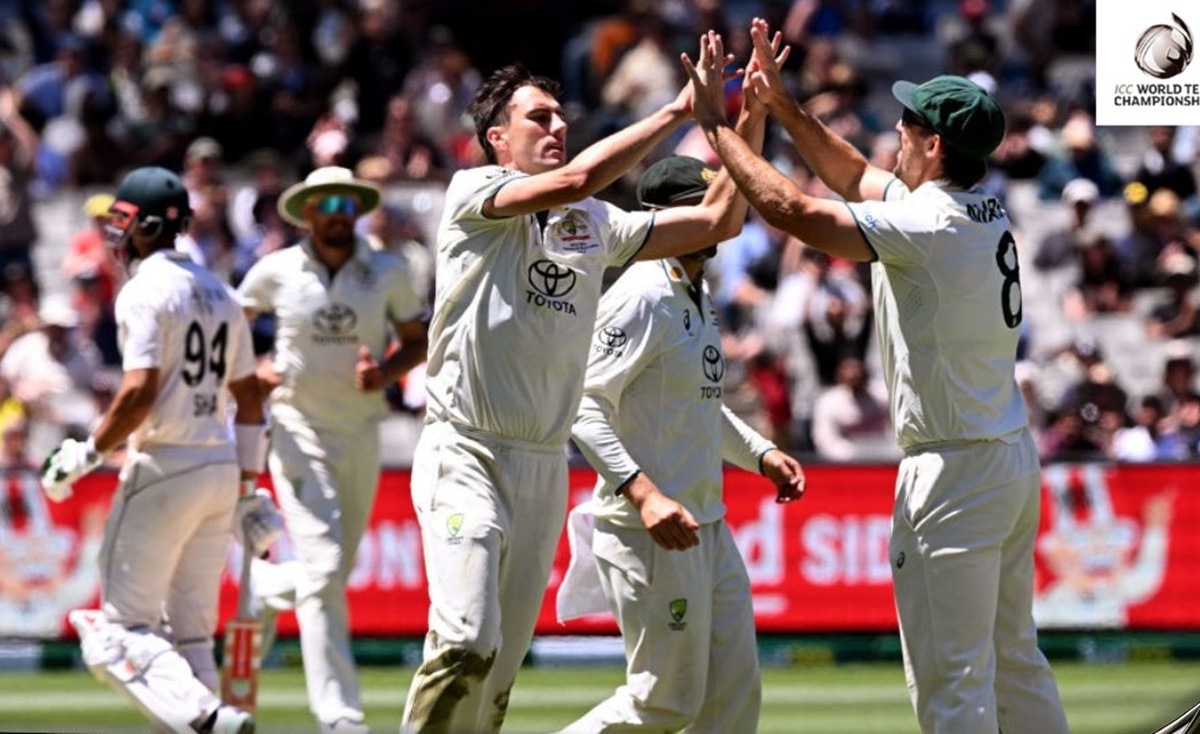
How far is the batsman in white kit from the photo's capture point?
353 inches

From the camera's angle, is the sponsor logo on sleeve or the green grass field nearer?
the sponsor logo on sleeve

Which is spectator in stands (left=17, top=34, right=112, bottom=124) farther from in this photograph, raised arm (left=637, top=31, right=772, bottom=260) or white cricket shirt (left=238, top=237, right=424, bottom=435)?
raised arm (left=637, top=31, right=772, bottom=260)

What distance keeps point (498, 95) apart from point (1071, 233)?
1087 centimetres

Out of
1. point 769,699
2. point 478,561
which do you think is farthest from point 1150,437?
point 478,561

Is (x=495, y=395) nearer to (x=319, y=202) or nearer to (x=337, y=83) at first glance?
(x=319, y=202)

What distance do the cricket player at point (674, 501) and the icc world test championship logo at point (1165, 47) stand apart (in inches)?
69.6

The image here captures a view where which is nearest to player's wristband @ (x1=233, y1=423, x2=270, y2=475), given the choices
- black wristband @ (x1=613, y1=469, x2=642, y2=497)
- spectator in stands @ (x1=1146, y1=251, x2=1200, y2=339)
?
black wristband @ (x1=613, y1=469, x2=642, y2=497)

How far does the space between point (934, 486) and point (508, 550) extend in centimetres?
145

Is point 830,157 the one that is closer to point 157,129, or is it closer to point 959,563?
point 959,563

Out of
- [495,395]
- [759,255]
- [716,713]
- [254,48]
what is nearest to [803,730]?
[716,713]

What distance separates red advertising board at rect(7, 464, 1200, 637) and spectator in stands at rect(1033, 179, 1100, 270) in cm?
432

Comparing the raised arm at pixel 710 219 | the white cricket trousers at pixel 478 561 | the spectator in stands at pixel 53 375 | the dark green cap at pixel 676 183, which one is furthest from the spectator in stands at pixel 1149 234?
the white cricket trousers at pixel 478 561

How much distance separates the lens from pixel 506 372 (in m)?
7.61

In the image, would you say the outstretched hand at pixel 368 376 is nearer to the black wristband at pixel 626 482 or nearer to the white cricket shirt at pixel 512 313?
the white cricket shirt at pixel 512 313
